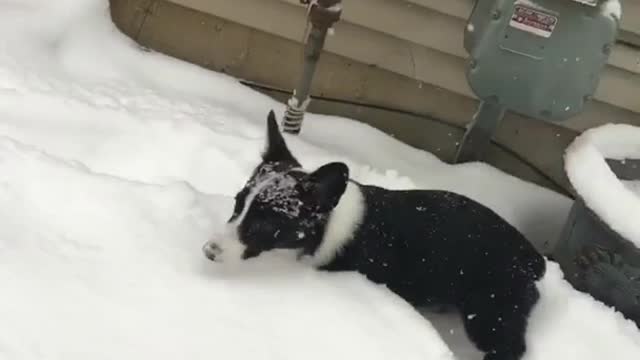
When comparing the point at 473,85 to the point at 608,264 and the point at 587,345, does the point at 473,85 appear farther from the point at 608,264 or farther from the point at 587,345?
the point at 587,345

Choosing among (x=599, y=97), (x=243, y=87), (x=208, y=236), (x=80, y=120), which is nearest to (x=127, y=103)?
(x=80, y=120)

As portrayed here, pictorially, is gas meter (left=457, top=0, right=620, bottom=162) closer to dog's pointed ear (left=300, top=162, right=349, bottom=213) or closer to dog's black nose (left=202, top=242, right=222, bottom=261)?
dog's pointed ear (left=300, top=162, right=349, bottom=213)

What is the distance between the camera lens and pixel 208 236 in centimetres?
243

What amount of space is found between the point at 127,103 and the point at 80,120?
306 millimetres

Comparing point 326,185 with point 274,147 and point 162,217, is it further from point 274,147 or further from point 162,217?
point 162,217

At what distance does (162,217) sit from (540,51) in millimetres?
1402

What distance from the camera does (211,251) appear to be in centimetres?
225

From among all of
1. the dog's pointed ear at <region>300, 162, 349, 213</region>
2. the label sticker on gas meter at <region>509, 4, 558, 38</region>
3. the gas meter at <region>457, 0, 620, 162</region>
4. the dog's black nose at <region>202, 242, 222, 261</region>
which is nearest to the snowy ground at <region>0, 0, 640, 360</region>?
the dog's black nose at <region>202, 242, 222, 261</region>

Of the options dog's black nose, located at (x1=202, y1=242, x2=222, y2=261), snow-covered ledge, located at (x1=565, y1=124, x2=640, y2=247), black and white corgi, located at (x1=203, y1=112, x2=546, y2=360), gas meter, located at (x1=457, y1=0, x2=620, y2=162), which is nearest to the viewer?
dog's black nose, located at (x1=202, y1=242, x2=222, y2=261)

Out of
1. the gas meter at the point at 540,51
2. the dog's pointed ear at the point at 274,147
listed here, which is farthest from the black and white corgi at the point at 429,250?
the gas meter at the point at 540,51

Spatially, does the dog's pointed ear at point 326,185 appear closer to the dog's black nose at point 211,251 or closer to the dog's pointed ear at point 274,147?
the dog's pointed ear at point 274,147

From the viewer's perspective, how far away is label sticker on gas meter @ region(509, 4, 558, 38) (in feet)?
9.59

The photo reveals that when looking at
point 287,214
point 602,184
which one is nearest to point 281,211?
point 287,214

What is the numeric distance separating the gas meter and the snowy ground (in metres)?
0.48
